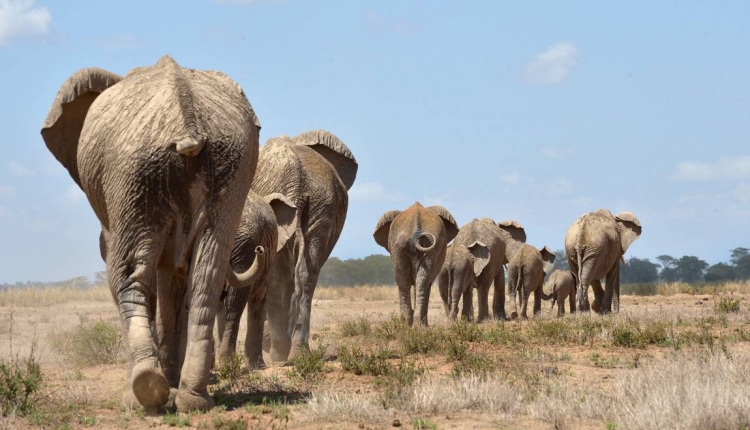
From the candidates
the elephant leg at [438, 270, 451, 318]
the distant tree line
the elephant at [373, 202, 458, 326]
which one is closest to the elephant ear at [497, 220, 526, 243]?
the elephant leg at [438, 270, 451, 318]

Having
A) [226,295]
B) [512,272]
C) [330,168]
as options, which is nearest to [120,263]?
[226,295]

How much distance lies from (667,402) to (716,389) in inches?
22.7

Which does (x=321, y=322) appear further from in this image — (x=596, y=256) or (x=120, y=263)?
(x=120, y=263)

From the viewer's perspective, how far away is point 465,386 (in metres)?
7.49

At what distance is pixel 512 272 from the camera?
2278 cm

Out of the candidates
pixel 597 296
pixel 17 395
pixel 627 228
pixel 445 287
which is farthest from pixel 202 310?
pixel 627 228

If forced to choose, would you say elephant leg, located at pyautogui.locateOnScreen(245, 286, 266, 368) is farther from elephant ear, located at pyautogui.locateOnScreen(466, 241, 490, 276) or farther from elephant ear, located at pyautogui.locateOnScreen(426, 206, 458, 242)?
elephant ear, located at pyautogui.locateOnScreen(466, 241, 490, 276)

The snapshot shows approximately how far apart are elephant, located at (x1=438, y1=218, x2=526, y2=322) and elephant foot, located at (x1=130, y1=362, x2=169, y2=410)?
11.6 metres

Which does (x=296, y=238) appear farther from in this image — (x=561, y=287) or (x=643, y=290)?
(x=643, y=290)

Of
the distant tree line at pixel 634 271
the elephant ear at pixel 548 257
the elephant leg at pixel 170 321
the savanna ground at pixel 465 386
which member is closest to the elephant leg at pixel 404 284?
the savanna ground at pixel 465 386

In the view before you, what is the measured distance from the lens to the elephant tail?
15434mm

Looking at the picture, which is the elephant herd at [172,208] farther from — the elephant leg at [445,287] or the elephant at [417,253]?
the elephant leg at [445,287]

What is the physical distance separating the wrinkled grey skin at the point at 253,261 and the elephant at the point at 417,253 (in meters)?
5.21

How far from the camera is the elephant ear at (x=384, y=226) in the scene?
17.4 meters
